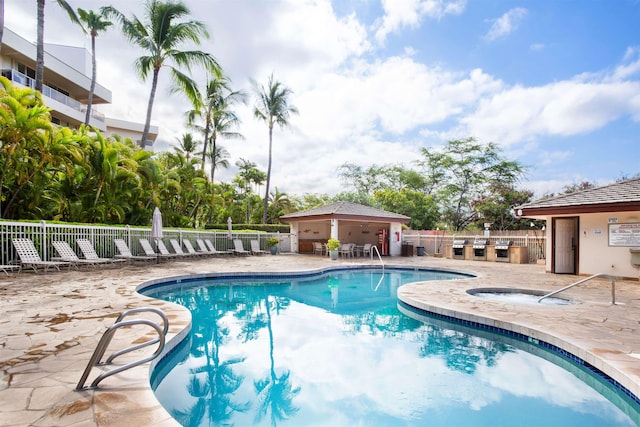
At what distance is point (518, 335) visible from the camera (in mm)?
5355

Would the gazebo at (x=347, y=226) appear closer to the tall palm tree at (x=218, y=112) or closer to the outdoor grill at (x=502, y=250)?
the outdoor grill at (x=502, y=250)

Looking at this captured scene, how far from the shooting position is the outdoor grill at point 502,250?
1659 cm

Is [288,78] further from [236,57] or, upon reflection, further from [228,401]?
[228,401]

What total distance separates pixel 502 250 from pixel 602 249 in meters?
5.91

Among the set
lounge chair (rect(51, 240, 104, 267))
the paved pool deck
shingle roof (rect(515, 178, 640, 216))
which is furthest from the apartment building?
shingle roof (rect(515, 178, 640, 216))

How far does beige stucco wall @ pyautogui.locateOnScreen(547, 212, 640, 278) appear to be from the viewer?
10.4 metres

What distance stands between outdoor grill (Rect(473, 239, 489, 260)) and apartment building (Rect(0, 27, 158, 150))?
2409cm

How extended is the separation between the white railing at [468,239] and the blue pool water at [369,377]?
12.3m

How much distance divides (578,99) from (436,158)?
14.1 m

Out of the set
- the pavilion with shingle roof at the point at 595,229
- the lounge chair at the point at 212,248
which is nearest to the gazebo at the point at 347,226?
the lounge chair at the point at 212,248

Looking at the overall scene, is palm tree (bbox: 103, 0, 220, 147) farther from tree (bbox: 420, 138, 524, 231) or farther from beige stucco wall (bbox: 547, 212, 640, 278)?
tree (bbox: 420, 138, 524, 231)

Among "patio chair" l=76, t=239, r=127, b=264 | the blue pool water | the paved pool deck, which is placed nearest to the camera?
the paved pool deck

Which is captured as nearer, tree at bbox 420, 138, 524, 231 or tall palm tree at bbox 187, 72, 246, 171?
tall palm tree at bbox 187, 72, 246, 171

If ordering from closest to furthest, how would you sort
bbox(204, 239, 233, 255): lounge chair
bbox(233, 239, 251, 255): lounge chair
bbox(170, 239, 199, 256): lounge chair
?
bbox(170, 239, 199, 256): lounge chair
bbox(204, 239, 233, 255): lounge chair
bbox(233, 239, 251, 255): lounge chair
